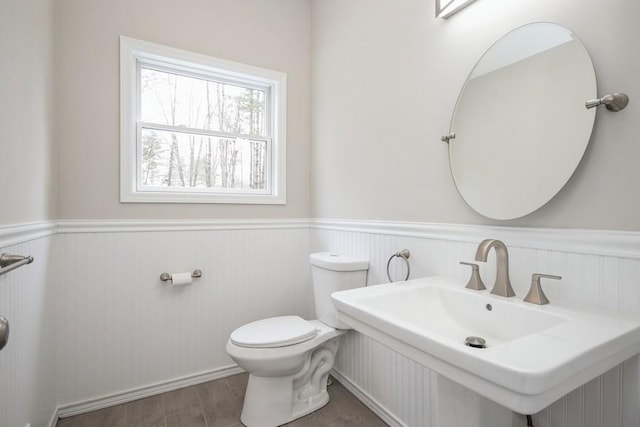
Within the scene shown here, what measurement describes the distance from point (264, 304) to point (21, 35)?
1.82 m

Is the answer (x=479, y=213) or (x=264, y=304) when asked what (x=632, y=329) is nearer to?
(x=479, y=213)

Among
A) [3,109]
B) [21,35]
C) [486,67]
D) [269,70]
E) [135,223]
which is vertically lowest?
[135,223]

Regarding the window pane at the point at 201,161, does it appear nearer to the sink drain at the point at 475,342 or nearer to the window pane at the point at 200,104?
the window pane at the point at 200,104

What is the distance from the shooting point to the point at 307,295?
7.82 feet

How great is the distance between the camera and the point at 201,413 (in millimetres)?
1692

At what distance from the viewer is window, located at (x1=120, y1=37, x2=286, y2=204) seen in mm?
1868

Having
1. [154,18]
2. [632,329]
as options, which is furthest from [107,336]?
[632,329]

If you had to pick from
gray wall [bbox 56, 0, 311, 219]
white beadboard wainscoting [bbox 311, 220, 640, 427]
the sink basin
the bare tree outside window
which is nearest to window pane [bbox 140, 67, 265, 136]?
the bare tree outside window

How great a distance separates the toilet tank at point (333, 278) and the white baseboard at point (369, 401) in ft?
1.29

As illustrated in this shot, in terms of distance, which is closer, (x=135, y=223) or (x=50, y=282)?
(x=50, y=282)

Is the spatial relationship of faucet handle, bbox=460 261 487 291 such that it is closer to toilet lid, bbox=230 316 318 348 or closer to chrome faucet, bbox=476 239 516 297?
chrome faucet, bbox=476 239 516 297

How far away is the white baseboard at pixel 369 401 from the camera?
5.08ft

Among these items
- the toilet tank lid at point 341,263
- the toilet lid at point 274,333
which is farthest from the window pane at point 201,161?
the toilet lid at point 274,333

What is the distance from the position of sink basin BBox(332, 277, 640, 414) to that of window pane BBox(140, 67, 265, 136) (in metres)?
1.66
